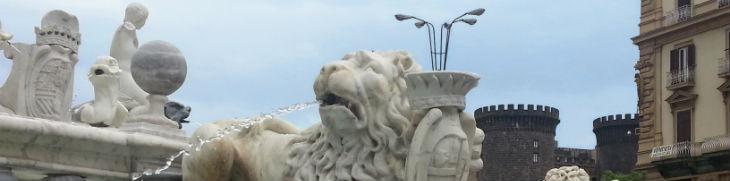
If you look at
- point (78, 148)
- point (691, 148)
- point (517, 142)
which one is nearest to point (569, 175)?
point (78, 148)

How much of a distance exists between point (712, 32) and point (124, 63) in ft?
114

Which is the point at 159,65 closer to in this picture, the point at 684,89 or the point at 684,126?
the point at 684,89

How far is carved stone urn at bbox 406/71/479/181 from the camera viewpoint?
5.39m

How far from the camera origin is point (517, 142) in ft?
274

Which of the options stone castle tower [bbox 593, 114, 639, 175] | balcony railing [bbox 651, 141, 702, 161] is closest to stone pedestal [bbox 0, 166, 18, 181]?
balcony railing [bbox 651, 141, 702, 161]

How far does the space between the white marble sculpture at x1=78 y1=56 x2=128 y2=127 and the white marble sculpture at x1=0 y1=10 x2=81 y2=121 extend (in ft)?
1.72

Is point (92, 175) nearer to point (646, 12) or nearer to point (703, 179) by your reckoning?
point (703, 179)

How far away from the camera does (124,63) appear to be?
10844 millimetres

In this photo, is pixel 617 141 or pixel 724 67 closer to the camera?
pixel 724 67

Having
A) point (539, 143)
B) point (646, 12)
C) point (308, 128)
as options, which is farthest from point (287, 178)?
point (539, 143)

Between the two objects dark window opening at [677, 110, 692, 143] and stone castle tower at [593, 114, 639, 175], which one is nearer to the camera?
dark window opening at [677, 110, 692, 143]

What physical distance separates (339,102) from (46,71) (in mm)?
2927

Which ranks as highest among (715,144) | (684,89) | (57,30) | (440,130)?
(684,89)

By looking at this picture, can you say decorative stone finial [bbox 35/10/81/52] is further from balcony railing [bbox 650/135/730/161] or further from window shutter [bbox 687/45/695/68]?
window shutter [bbox 687/45/695/68]
